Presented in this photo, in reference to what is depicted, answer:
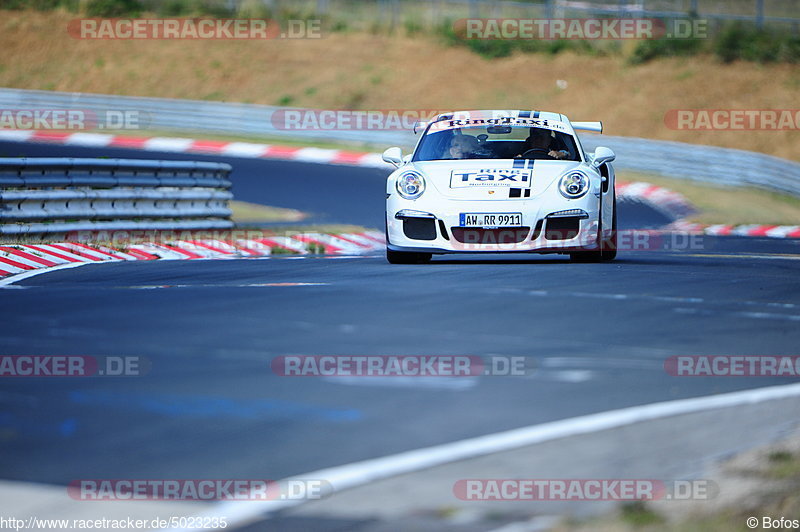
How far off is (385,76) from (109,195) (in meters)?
28.4

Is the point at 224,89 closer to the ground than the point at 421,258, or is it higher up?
higher up

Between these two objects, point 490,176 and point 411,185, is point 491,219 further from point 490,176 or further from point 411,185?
point 411,185

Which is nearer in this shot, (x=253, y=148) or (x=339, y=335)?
(x=339, y=335)

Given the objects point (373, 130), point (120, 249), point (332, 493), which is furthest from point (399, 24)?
point (332, 493)

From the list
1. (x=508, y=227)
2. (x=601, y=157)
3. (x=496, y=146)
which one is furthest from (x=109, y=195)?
(x=601, y=157)

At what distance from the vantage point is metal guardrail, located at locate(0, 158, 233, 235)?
1319 cm

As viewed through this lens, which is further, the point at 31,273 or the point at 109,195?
the point at 109,195

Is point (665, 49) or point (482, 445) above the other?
point (665, 49)

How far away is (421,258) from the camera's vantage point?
1134 cm

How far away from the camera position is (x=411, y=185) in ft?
35.7

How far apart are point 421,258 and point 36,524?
785 centimetres

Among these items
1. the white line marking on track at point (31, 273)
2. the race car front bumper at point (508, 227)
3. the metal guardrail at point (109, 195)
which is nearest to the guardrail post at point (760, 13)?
the metal guardrail at point (109, 195)

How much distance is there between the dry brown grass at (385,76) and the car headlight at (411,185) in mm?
23793

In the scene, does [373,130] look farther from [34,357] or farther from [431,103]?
[34,357]
